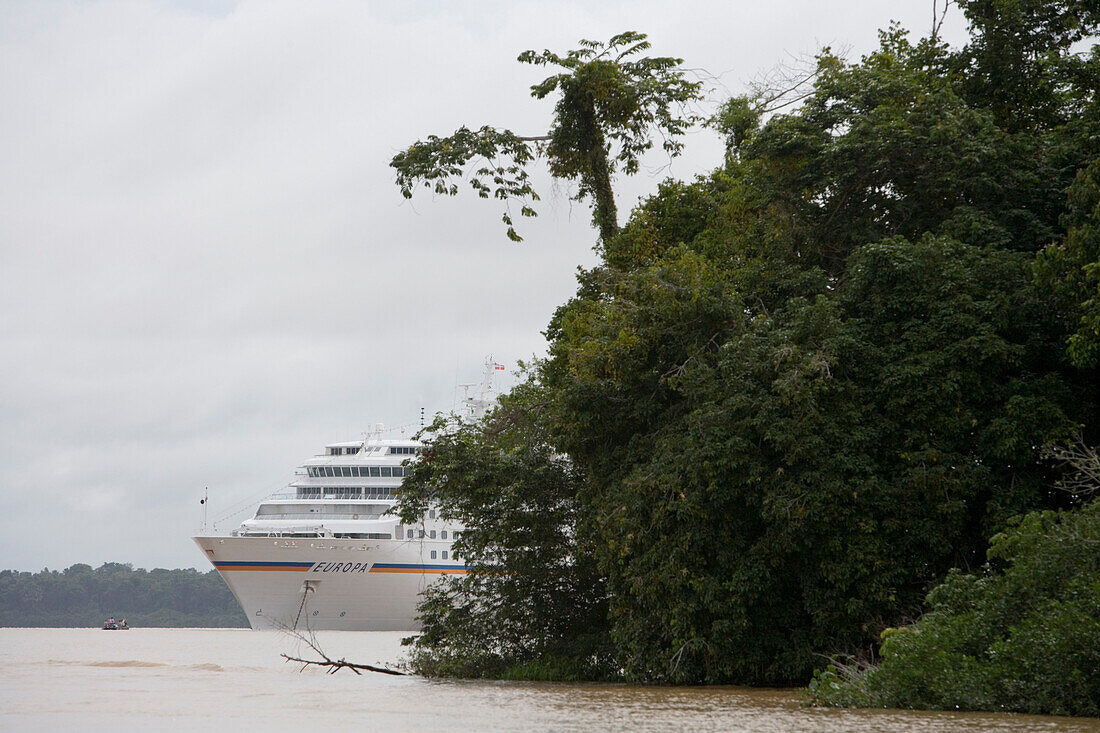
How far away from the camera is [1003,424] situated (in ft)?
38.6

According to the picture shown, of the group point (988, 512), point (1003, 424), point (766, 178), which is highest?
point (766, 178)

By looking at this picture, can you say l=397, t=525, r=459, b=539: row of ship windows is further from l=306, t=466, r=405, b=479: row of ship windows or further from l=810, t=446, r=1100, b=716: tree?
l=810, t=446, r=1100, b=716: tree

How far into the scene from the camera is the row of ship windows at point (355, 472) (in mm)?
44625

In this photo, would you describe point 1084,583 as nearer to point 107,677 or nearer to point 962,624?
point 962,624

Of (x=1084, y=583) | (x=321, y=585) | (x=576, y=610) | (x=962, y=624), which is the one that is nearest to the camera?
(x=1084, y=583)

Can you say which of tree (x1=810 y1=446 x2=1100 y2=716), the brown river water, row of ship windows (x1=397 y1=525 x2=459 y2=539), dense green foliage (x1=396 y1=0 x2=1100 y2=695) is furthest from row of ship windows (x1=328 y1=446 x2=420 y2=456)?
tree (x1=810 y1=446 x2=1100 y2=716)

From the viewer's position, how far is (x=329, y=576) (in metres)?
42.3

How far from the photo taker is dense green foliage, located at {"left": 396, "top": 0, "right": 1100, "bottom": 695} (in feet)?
39.6

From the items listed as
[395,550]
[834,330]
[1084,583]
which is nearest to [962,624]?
[1084,583]

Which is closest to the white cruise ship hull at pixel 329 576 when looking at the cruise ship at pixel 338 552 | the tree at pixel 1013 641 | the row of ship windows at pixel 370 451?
the cruise ship at pixel 338 552

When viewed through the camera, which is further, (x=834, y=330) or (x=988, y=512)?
(x=834, y=330)

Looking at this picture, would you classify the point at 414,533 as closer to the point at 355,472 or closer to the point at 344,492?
the point at 344,492

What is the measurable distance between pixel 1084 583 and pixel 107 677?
13471 millimetres

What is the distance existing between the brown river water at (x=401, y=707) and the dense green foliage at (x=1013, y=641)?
278 mm
